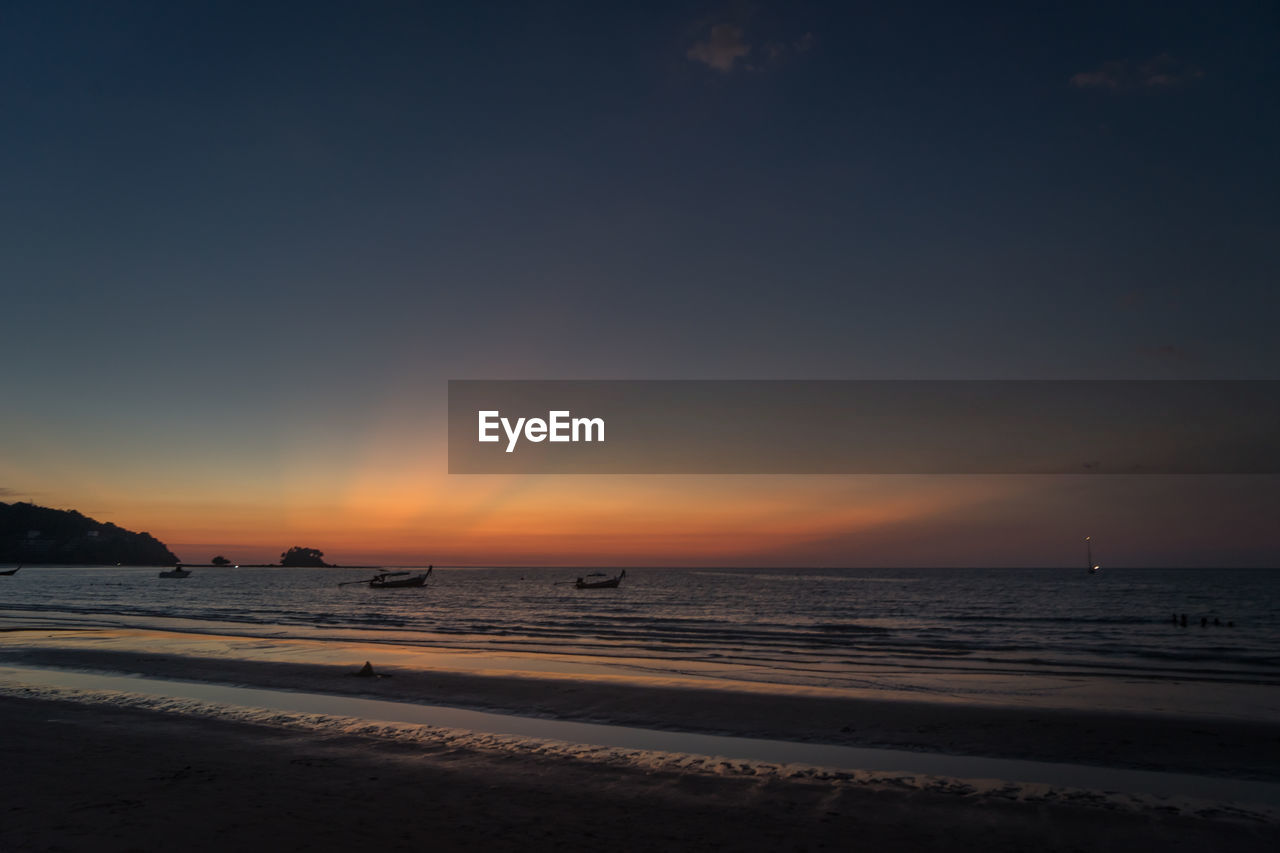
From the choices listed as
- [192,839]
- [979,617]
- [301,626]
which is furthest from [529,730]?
[979,617]

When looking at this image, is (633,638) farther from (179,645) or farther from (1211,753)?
(1211,753)

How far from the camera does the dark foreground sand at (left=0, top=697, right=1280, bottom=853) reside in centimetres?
854

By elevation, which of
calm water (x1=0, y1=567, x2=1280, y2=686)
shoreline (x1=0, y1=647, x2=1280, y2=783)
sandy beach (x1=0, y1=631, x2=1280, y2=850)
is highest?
sandy beach (x1=0, y1=631, x2=1280, y2=850)

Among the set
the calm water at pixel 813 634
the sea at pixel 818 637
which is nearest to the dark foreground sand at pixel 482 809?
the sea at pixel 818 637

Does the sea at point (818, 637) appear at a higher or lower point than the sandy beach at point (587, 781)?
lower

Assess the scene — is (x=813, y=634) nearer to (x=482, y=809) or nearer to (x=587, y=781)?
(x=587, y=781)

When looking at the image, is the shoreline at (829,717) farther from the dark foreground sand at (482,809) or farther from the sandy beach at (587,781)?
the dark foreground sand at (482,809)

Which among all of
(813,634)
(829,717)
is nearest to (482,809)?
(829,717)

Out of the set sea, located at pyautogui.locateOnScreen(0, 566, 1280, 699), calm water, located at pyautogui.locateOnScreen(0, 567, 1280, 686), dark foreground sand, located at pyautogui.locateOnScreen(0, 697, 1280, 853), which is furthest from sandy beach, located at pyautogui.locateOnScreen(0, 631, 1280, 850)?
calm water, located at pyautogui.locateOnScreen(0, 567, 1280, 686)

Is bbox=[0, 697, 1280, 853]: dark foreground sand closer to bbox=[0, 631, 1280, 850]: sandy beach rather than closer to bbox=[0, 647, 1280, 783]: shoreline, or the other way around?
bbox=[0, 631, 1280, 850]: sandy beach

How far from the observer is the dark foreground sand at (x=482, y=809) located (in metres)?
8.54

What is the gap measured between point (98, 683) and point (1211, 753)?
1064 inches

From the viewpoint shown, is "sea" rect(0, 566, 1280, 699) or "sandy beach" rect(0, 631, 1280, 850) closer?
"sandy beach" rect(0, 631, 1280, 850)

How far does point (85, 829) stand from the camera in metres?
8.45
